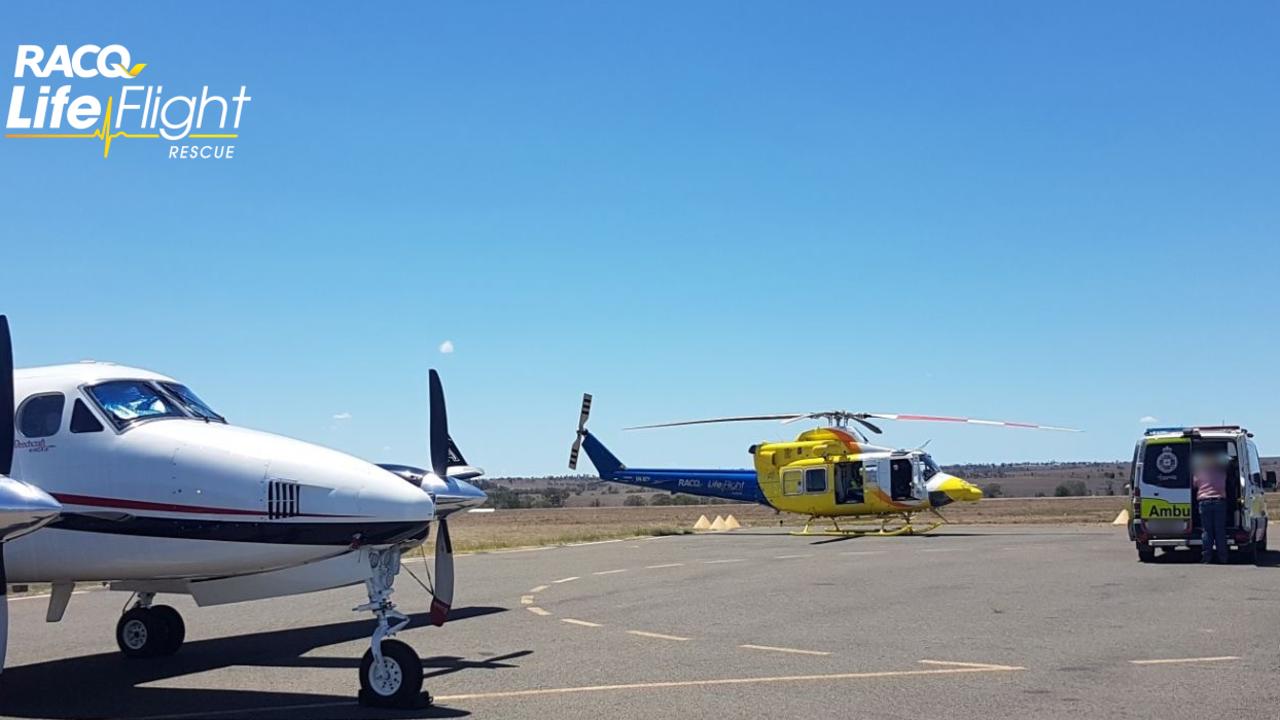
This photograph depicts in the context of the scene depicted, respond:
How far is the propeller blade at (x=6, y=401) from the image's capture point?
7850mm

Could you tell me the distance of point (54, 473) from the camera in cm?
995

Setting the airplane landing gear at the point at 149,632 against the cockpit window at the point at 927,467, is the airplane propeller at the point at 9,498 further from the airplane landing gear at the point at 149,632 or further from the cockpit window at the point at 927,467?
the cockpit window at the point at 927,467

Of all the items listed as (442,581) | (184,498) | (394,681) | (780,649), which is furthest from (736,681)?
(184,498)

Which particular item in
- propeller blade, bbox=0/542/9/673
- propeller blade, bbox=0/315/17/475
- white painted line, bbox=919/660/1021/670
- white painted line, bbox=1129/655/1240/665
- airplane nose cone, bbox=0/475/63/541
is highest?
propeller blade, bbox=0/315/17/475

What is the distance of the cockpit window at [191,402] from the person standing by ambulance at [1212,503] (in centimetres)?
1817

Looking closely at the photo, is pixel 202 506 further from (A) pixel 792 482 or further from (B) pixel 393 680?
(A) pixel 792 482

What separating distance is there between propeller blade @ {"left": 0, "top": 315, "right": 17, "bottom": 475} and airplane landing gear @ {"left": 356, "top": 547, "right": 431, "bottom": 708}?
2900mm

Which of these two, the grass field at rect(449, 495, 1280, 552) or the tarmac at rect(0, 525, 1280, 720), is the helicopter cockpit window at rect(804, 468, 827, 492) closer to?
the grass field at rect(449, 495, 1280, 552)

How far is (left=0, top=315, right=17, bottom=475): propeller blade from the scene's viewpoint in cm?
785

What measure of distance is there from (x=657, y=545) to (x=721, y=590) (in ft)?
44.7

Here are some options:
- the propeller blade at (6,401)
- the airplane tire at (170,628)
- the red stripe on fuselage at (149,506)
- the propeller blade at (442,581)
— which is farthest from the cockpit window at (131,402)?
the airplane tire at (170,628)

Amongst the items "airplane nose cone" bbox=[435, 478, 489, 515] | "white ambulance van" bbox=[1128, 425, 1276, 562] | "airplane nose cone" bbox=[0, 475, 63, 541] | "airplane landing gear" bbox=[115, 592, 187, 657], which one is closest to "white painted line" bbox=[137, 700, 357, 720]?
"airplane nose cone" bbox=[0, 475, 63, 541]

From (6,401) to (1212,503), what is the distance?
802 inches

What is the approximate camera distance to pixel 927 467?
114 feet
